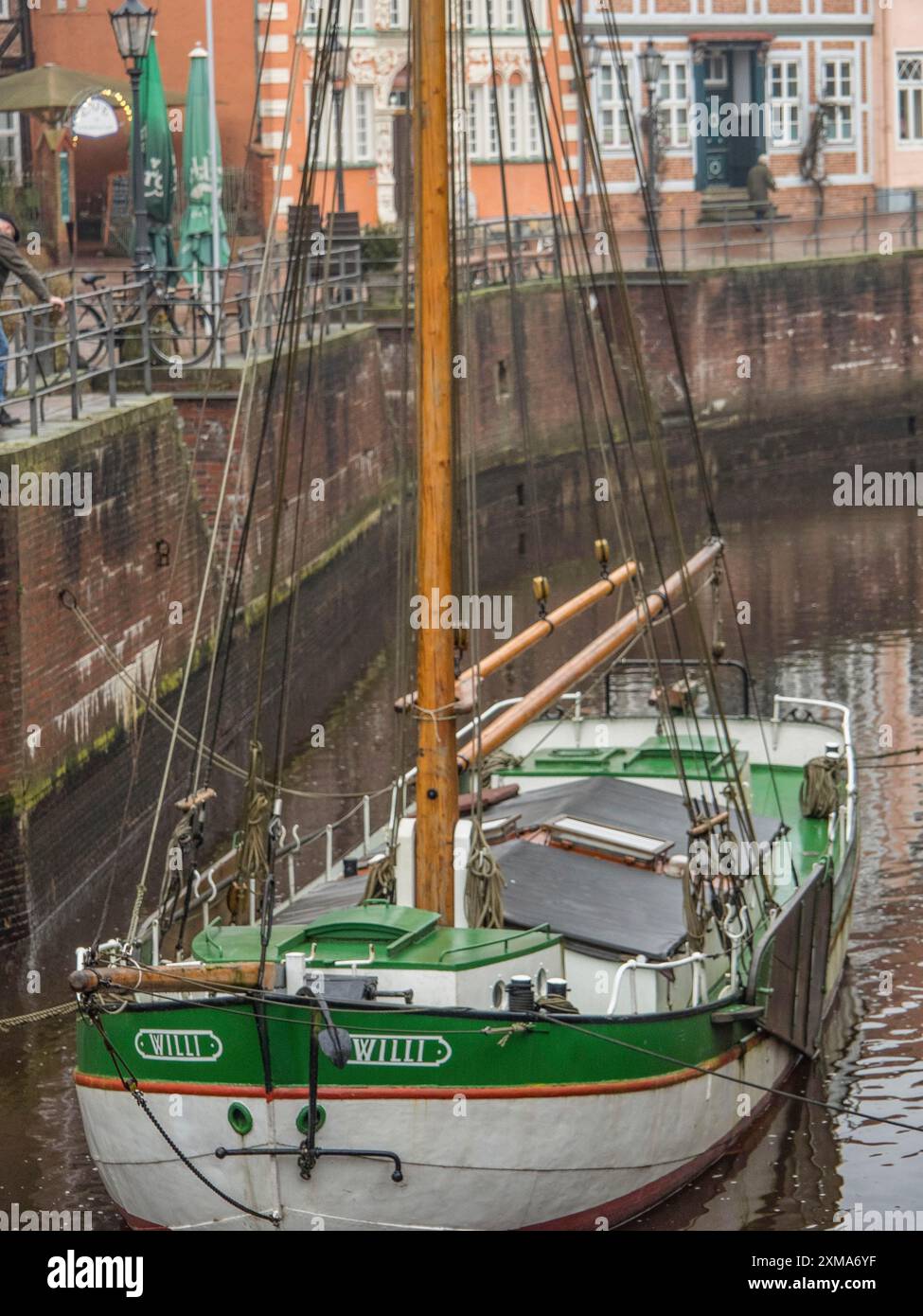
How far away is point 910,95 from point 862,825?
3437 cm

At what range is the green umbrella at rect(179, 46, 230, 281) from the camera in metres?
25.2

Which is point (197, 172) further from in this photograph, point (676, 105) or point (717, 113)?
point (717, 113)

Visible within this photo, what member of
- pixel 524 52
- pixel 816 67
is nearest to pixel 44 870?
pixel 524 52

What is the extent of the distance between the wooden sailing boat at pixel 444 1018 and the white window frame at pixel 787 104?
37071 millimetres

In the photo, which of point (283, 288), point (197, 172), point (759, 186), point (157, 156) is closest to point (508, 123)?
point (759, 186)

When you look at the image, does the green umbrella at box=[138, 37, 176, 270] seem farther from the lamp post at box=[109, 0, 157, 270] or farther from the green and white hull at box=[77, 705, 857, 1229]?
the green and white hull at box=[77, 705, 857, 1229]

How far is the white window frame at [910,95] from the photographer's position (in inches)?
1928

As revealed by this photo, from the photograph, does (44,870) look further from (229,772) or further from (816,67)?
(816,67)

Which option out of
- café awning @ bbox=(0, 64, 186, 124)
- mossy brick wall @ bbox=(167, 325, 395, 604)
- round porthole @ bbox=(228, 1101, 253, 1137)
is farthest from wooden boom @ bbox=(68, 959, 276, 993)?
café awning @ bbox=(0, 64, 186, 124)

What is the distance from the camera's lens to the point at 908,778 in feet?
65.5

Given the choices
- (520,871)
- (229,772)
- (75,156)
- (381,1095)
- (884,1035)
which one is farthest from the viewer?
(75,156)

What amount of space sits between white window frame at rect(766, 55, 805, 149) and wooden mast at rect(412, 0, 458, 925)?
38236 mm

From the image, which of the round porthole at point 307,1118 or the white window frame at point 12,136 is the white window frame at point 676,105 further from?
the round porthole at point 307,1118
